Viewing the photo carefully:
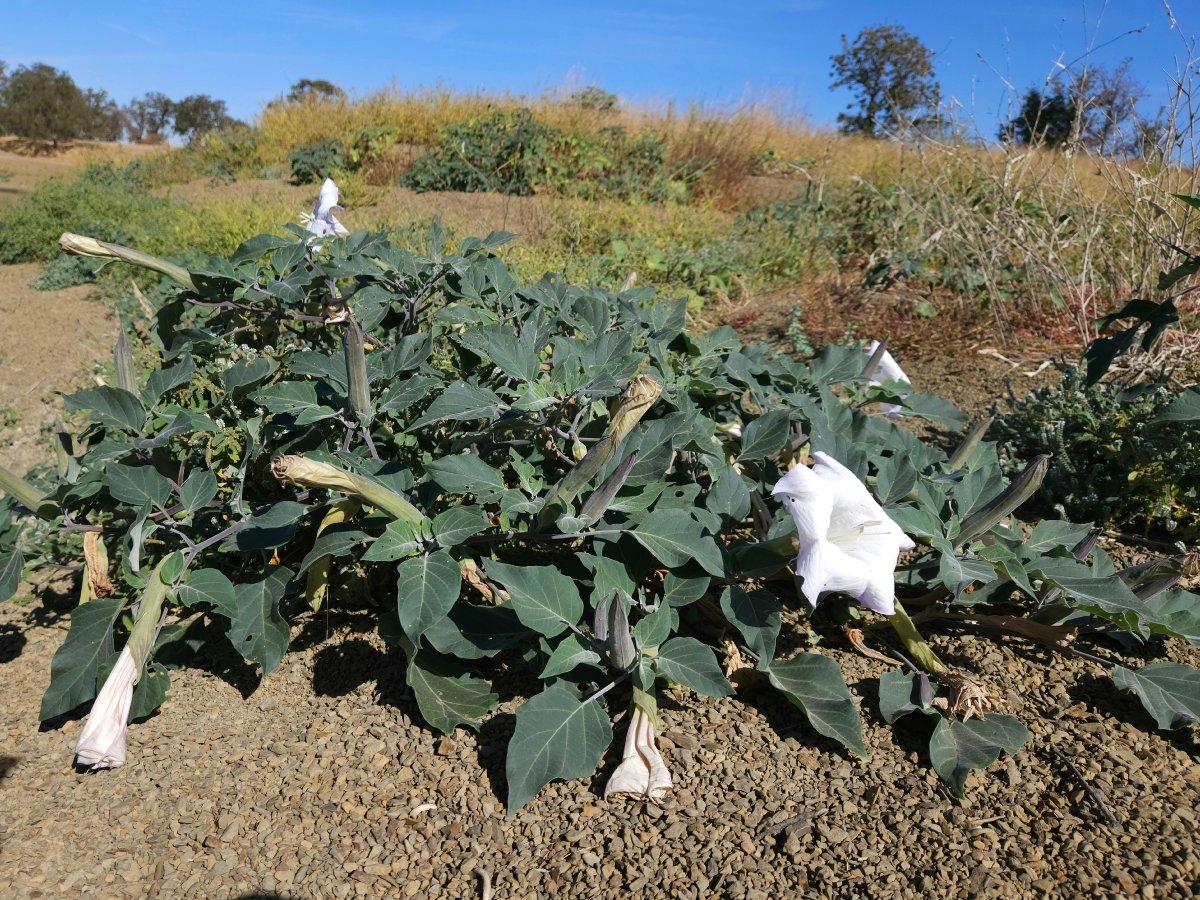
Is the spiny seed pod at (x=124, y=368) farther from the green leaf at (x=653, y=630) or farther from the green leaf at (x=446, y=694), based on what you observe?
the green leaf at (x=653, y=630)

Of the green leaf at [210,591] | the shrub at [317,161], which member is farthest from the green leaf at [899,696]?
the shrub at [317,161]

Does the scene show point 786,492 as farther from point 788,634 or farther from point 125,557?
point 125,557

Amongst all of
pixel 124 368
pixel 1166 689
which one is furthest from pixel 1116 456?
pixel 124 368

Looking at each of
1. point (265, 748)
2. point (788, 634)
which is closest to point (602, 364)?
point (788, 634)

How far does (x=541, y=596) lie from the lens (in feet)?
4.77

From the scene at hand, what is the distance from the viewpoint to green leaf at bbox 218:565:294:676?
1.54 meters

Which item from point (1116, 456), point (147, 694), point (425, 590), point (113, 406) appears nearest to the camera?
point (425, 590)

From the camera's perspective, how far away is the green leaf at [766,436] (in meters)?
1.75

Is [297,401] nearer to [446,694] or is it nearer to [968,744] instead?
[446,694]

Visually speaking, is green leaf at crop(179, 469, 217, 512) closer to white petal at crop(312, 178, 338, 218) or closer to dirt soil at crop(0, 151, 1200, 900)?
dirt soil at crop(0, 151, 1200, 900)

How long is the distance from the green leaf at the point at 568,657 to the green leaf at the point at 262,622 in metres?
0.51

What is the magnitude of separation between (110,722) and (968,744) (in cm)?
151

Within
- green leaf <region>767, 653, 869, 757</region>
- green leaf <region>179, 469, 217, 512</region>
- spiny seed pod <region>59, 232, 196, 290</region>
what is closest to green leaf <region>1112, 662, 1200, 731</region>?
green leaf <region>767, 653, 869, 757</region>

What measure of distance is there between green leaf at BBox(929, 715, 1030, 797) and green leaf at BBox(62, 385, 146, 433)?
1.64 m
